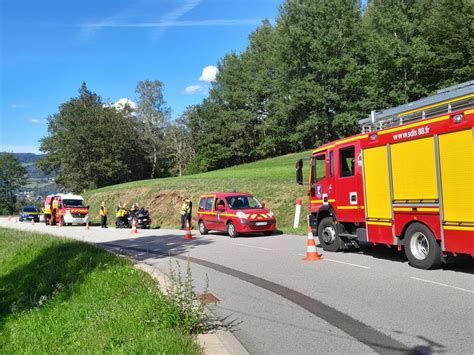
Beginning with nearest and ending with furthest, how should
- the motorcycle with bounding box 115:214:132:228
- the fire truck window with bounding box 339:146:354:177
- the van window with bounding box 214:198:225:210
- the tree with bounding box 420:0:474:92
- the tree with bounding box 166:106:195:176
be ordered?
the fire truck window with bounding box 339:146:354:177 → the van window with bounding box 214:198:225:210 → the motorcycle with bounding box 115:214:132:228 → the tree with bounding box 420:0:474:92 → the tree with bounding box 166:106:195:176

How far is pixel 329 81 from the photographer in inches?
2381

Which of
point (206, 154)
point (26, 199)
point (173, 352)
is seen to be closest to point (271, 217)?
point (173, 352)

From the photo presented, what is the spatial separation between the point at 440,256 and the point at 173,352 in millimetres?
6717

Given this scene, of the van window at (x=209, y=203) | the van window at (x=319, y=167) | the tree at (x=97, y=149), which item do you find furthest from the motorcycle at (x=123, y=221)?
the tree at (x=97, y=149)

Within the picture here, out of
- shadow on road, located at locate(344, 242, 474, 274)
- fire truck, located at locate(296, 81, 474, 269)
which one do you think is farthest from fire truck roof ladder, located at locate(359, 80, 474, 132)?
shadow on road, located at locate(344, 242, 474, 274)

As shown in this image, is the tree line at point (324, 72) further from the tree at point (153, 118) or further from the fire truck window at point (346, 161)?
the fire truck window at point (346, 161)

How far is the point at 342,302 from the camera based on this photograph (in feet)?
24.2

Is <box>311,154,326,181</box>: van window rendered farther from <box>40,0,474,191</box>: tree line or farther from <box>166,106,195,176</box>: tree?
<box>166,106,195,176</box>: tree

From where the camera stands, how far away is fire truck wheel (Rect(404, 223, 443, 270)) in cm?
947

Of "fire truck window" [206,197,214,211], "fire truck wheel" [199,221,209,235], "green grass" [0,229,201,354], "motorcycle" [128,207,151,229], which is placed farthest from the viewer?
"motorcycle" [128,207,151,229]

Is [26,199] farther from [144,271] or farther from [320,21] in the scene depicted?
[144,271]

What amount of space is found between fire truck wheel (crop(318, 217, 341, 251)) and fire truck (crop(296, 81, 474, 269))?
0.09ft

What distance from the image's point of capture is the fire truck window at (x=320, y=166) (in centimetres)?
1355

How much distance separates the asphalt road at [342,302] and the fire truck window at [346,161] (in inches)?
87.1
